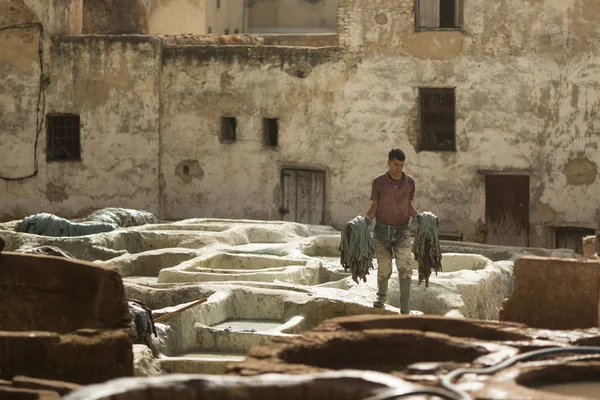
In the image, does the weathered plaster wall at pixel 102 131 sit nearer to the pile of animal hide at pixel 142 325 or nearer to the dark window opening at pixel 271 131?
the dark window opening at pixel 271 131

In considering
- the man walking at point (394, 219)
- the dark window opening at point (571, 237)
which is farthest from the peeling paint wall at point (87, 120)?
the man walking at point (394, 219)

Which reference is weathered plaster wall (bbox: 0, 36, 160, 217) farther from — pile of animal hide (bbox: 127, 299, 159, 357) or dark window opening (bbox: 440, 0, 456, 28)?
pile of animal hide (bbox: 127, 299, 159, 357)

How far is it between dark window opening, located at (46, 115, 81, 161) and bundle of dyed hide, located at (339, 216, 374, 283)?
43.2 feet

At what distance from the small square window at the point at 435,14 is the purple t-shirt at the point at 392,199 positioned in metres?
10.8

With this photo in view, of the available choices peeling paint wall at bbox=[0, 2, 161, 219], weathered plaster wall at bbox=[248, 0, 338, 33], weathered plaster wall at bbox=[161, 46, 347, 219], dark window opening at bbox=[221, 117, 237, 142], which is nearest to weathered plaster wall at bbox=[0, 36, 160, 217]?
peeling paint wall at bbox=[0, 2, 161, 219]

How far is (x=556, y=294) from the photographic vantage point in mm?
10625

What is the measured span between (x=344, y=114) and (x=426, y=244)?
10695 millimetres

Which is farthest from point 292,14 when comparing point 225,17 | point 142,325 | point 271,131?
point 142,325

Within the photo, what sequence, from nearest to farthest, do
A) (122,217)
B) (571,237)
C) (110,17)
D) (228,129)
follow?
1. (122,217)
2. (571,237)
3. (228,129)
4. (110,17)

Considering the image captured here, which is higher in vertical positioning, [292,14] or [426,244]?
[292,14]

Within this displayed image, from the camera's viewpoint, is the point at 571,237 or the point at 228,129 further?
the point at 228,129

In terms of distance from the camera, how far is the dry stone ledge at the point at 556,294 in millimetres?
10539

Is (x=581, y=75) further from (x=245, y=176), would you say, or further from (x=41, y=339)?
(x=41, y=339)

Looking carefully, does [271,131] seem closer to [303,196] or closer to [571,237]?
[303,196]
